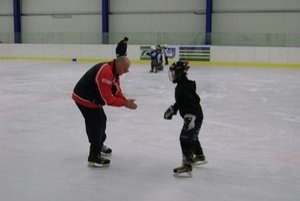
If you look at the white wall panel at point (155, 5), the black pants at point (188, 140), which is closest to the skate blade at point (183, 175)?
the black pants at point (188, 140)

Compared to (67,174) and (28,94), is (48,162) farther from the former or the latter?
(28,94)

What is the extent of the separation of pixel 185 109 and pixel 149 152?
124cm

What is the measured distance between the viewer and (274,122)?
720 cm

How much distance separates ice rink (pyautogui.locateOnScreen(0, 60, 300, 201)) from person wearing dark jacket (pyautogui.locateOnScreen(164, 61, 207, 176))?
0.22m

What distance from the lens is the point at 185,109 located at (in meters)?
4.25

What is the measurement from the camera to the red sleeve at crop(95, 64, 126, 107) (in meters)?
4.19

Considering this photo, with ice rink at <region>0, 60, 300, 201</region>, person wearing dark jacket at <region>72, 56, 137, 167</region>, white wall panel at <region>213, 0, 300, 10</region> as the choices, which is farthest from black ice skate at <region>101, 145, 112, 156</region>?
white wall panel at <region>213, 0, 300, 10</region>

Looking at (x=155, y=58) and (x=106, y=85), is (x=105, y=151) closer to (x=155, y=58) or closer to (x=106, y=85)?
(x=106, y=85)

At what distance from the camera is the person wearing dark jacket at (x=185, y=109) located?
4180 mm

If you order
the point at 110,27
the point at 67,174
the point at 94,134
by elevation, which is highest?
the point at 110,27

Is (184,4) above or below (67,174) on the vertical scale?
above

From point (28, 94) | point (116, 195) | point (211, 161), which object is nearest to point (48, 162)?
point (116, 195)

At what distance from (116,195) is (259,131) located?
3350 millimetres

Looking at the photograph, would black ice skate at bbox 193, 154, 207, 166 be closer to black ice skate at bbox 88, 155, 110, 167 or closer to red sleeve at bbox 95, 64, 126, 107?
black ice skate at bbox 88, 155, 110, 167
